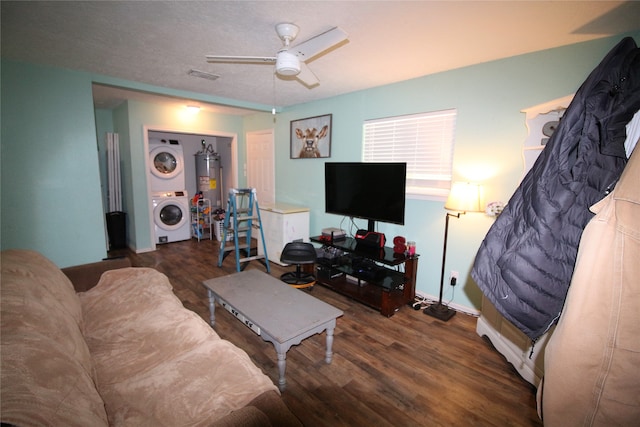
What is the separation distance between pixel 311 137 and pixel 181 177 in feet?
9.52

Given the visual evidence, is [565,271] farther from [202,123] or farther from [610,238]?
[202,123]

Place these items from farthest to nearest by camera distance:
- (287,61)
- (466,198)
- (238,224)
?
1. (238,224)
2. (466,198)
3. (287,61)

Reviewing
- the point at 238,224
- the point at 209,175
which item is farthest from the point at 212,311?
the point at 209,175

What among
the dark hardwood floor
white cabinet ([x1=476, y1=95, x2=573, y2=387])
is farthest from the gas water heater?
white cabinet ([x1=476, y1=95, x2=573, y2=387])

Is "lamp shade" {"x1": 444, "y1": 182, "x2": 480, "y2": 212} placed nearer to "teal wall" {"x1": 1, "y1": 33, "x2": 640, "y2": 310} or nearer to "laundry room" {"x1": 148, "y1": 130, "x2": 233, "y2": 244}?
"teal wall" {"x1": 1, "y1": 33, "x2": 640, "y2": 310}

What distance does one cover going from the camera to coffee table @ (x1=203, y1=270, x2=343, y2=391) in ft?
5.67

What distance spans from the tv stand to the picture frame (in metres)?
1.37

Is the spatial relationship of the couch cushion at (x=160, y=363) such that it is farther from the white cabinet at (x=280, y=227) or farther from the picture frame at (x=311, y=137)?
the picture frame at (x=311, y=137)

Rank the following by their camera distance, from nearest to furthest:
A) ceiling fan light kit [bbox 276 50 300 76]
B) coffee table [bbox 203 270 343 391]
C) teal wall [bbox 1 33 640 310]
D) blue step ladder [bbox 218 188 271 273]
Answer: coffee table [bbox 203 270 343 391] → ceiling fan light kit [bbox 276 50 300 76] → teal wall [bbox 1 33 640 310] → blue step ladder [bbox 218 188 271 273]

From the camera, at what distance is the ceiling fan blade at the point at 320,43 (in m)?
1.63

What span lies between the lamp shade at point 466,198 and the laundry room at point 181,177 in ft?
15.2

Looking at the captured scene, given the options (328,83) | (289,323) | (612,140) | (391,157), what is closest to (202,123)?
(328,83)

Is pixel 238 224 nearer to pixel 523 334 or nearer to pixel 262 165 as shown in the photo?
pixel 262 165

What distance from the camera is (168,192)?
205 inches
